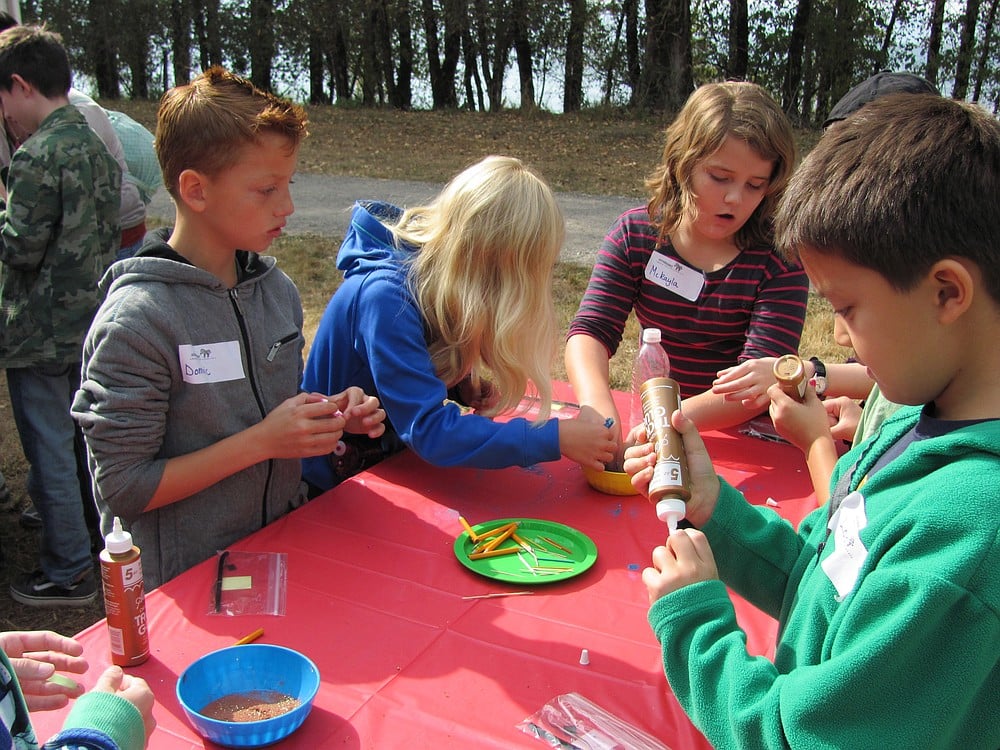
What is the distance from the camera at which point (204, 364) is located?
180 cm

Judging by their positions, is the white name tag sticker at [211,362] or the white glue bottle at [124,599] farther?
the white name tag sticker at [211,362]

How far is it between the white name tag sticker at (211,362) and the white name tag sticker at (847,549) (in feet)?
4.14

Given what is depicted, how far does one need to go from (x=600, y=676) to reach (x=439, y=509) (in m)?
0.68

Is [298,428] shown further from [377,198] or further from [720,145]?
[377,198]

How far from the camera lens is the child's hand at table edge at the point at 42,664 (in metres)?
1.18

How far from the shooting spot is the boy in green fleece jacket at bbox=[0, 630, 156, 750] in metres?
1.05

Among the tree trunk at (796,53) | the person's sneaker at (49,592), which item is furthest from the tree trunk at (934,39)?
the person's sneaker at (49,592)

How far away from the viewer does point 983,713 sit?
36.8 inches

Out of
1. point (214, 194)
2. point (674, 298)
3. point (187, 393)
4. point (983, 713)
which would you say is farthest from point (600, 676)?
point (674, 298)

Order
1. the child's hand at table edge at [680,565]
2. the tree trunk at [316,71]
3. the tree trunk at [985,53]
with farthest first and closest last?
1. the tree trunk at [316,71]
2. the tree trunk at [985,53]
3. the child's hand at table edge at [680,565]

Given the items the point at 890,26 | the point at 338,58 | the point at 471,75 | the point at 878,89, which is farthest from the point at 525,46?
the point at 878,89

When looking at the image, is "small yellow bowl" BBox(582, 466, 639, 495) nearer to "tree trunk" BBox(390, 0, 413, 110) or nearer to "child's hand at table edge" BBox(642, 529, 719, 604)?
"child's hand at table edge" BBox(642, 529, 719, 604)

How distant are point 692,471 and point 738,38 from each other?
17.5 meters

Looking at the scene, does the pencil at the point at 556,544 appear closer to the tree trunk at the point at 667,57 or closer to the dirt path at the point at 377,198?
the dirt path at the point at 377,198
